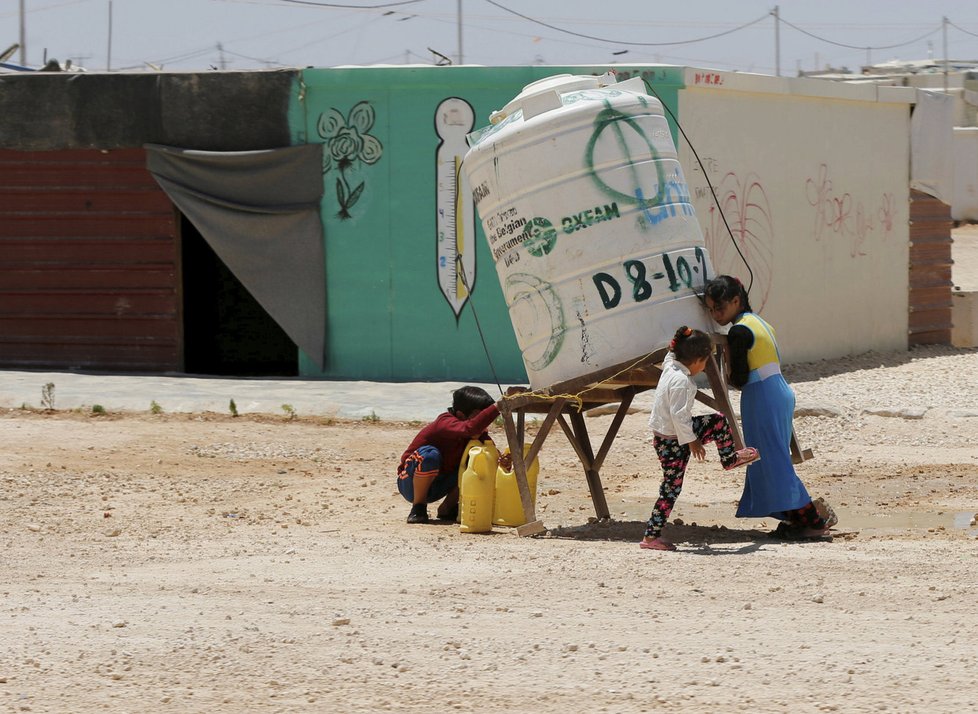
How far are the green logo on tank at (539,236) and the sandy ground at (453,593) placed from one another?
1.51m

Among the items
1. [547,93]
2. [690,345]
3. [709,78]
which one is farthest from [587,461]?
[709,78]

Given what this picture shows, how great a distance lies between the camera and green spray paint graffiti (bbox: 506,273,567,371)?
7.08 m

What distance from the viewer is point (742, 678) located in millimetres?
4500

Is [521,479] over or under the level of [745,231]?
under

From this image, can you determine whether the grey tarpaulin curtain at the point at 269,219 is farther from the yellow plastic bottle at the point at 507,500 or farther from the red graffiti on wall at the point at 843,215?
the yellow plastic bottle at the point at 507,500

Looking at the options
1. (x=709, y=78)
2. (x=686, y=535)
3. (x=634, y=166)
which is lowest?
(x=686, y=535)

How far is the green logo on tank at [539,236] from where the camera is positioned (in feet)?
22.9

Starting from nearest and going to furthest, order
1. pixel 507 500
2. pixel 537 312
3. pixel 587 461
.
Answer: pixel 537 312
pixel 507 500
pixel 587 461

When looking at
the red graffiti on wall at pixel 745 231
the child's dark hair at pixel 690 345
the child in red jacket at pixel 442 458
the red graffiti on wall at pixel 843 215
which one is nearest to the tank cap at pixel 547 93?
the child's dark hair at pixel 690 345

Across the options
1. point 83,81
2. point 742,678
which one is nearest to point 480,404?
point 742,678

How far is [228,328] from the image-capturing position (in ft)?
55.5

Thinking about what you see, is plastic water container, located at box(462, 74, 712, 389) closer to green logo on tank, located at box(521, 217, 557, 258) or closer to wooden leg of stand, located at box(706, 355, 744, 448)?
green logo on tank, located at box(521, 217, 557, 258)

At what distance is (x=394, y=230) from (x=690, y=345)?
7537mm

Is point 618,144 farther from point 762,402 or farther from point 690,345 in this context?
point 762,402
